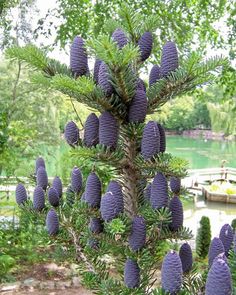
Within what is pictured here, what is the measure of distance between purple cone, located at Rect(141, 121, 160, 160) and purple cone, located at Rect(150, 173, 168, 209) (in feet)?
0.21

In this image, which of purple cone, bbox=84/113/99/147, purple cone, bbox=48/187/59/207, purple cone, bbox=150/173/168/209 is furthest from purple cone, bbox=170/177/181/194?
purple cone, bbox=48/187/59/207

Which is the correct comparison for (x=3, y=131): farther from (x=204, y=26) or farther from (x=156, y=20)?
(x=156, y=20)

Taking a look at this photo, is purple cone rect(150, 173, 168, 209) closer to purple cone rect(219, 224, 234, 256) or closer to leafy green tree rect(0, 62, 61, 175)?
purple cone rect(219, 224, 234, 256)

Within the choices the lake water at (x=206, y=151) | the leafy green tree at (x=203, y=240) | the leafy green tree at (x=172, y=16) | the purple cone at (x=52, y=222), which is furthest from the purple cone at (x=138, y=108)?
the lake water at (x=206, y=151)

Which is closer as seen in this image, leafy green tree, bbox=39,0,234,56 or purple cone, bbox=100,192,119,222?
purple cone, bbox=100,192,119,222

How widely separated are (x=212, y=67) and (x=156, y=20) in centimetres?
29

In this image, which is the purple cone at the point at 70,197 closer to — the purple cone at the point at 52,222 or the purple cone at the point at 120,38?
the purple cone at the point at 52,222

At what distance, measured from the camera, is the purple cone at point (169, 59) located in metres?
1.15

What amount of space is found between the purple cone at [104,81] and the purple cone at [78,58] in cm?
11

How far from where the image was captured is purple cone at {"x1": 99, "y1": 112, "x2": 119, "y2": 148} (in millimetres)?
1138

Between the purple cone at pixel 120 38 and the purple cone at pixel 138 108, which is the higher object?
the purple cone at pixel 120 38

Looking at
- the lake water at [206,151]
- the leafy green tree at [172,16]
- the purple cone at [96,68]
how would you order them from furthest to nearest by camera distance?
the lake water at [206,151]
the leafy green tree at [172,16]
the purple cone at [96,68]

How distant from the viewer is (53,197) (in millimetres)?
1359

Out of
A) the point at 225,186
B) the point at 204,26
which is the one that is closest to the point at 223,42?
the point at 204,26
